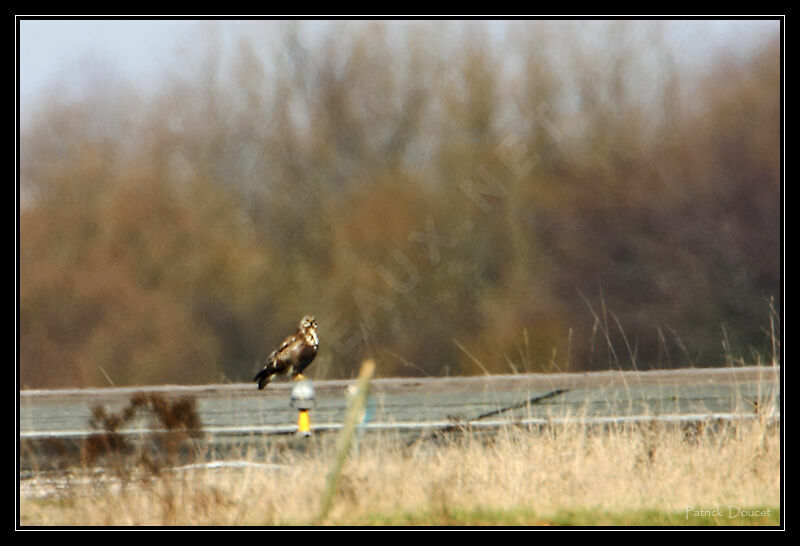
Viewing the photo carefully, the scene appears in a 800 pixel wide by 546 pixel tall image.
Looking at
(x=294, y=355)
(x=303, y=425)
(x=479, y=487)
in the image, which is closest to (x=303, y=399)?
(x=303, y=425)

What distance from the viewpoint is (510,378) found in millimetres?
13016

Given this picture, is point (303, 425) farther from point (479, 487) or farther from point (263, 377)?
point (479, 487)

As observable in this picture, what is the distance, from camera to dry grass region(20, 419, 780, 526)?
660 centimetres

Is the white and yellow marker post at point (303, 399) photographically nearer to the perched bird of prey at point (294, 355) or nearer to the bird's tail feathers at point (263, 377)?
the perched bird of prey at point (294, 355)

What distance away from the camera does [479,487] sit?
7.02 meters

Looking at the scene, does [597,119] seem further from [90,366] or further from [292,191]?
[90,366]

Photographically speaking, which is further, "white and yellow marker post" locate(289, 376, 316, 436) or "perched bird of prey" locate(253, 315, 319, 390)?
"perched bird of prey" locate(253, 315, 319, 390)

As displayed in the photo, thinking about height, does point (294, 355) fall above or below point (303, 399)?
above

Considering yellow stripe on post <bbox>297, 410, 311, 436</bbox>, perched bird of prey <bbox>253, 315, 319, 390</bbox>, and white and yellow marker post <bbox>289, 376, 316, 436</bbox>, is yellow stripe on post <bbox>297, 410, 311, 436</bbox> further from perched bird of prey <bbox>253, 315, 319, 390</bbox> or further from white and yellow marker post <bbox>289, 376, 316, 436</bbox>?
perched bird of prey <bbox>253, 315, 319, 390</bbox>

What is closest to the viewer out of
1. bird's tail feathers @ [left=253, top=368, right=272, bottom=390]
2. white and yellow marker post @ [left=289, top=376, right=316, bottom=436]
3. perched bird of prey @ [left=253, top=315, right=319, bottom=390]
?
white and yellow marker post @ [left=289, top=376, right=316, bottom=436]

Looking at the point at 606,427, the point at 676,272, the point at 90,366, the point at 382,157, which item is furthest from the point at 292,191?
the point at 606,427

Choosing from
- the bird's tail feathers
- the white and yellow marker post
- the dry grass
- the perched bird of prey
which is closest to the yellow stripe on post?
the white and yellow marker post

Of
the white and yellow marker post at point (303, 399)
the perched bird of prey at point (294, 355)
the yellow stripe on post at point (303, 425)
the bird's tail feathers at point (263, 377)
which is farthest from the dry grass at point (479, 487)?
the bird's tail feathers at point (263, 377)

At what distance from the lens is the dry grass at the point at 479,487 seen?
6.60 metres
